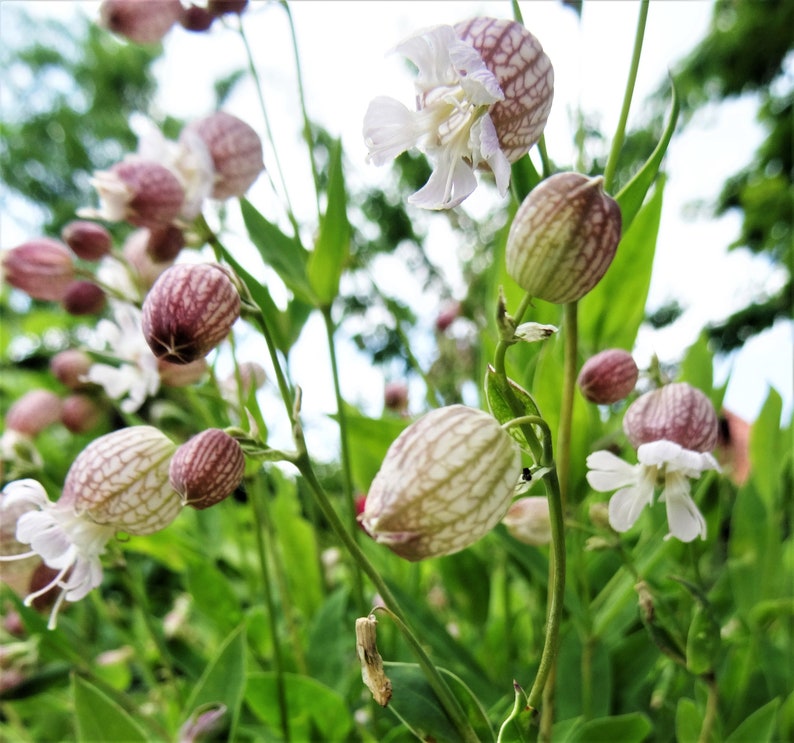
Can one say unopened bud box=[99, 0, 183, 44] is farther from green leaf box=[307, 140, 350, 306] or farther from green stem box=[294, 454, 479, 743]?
green stem box=[294, 454, 479, 743]

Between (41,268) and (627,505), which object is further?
(41,268)

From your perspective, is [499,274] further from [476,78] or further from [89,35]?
[89,35]

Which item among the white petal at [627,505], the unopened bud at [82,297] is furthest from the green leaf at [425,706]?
the unopened bud at [82,297]

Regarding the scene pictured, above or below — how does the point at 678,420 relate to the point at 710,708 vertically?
above

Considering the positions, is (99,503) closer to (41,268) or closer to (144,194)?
(144,194)

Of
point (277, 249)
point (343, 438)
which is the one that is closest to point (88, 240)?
point (277, 249)

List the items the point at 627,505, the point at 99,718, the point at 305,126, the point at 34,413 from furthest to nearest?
the point at 34,413
the point at 305,126
the point at 99,718
the point at 627,505

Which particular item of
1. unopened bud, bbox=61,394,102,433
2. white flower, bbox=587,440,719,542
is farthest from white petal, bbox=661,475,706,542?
unopened bud, bbox=61,394,102,433

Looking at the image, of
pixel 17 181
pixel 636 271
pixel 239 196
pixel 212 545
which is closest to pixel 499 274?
pixel 636 271
